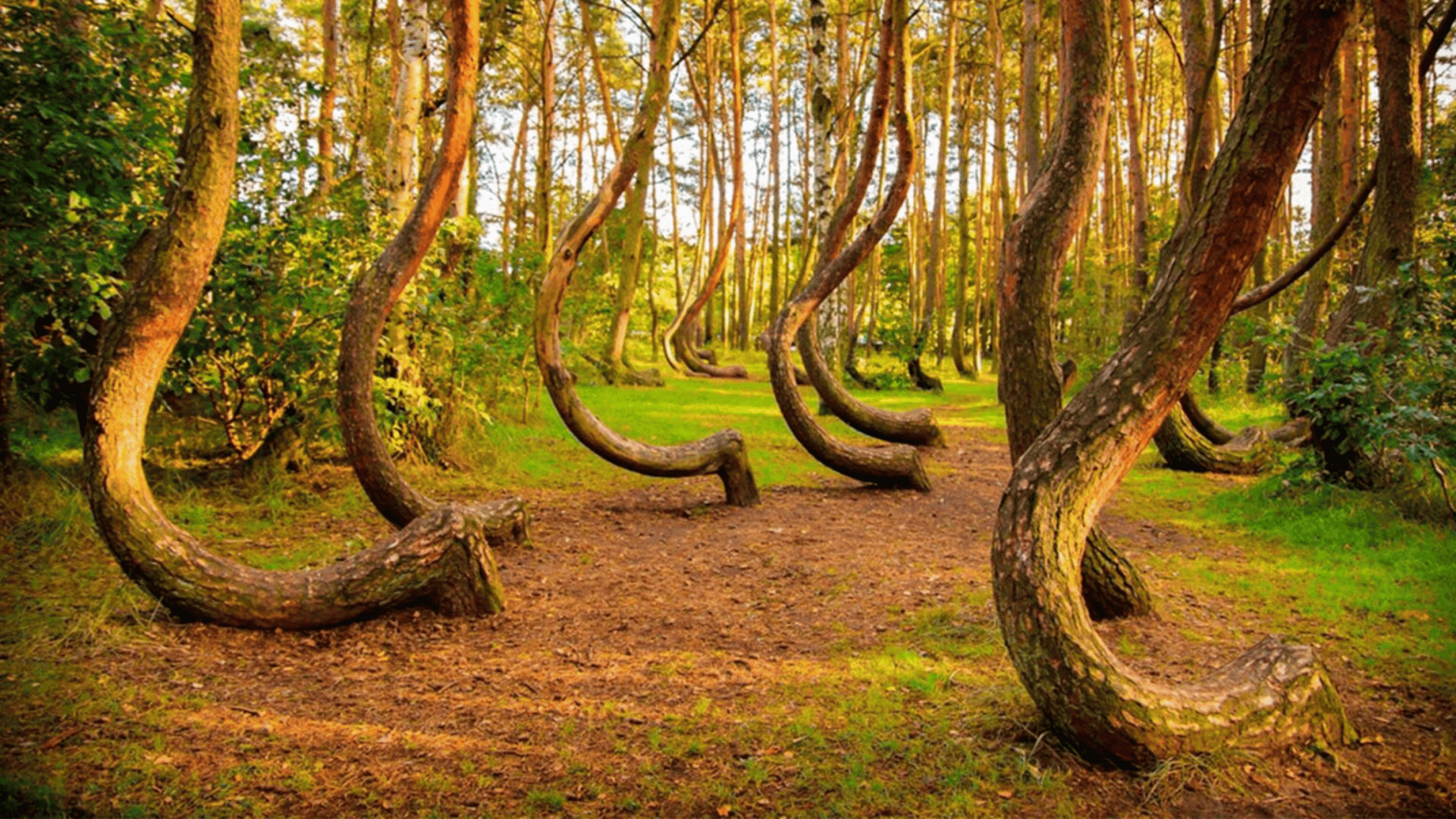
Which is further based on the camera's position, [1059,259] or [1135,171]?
[1135,171]

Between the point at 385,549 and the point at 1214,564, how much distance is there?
5323 mm

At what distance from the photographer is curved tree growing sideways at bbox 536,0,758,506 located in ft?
23.2

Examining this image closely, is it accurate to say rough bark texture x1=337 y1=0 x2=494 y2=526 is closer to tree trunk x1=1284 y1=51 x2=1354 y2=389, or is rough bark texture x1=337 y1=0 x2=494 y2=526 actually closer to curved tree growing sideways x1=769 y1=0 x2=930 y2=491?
curved tree growing sideways x1=769 y1=0 x2=930 y2=491

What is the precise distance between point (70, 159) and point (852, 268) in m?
6.71

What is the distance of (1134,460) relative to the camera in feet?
10.3

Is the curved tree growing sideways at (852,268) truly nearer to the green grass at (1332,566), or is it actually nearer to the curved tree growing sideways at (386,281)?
the green grass at (1332,566)

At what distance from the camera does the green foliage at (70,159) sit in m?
4.69

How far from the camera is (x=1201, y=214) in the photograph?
10.3 ft

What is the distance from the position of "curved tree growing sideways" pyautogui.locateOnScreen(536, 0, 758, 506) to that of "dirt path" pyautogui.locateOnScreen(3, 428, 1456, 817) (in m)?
1.45

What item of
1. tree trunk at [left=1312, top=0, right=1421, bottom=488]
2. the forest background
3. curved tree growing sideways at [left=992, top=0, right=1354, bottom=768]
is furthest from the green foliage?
tree trunk at [left=1312, top=0, right=1421, bottom=488]

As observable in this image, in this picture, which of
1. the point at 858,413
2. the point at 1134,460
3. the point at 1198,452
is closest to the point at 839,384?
the point at 858,413

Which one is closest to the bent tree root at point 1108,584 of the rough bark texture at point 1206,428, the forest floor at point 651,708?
the forest floor at point 651,708

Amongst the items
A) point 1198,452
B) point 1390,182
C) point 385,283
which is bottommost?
point 1198,452

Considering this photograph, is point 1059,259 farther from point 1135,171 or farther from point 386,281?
point 1135,171
